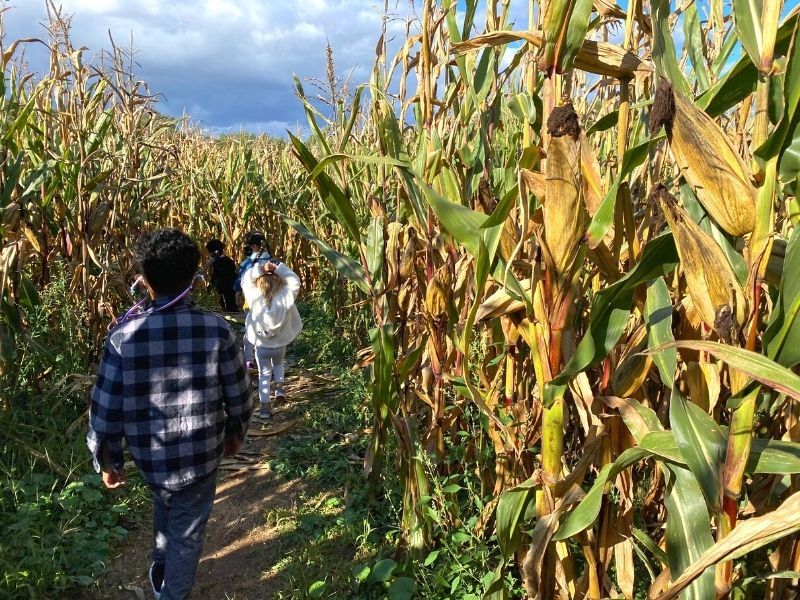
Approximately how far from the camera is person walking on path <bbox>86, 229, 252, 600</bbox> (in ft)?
6.53

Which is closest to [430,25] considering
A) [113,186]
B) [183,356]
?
[183,356]

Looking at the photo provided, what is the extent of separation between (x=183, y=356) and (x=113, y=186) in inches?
88.5

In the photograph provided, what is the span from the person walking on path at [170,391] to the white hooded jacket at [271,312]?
1.97 meters

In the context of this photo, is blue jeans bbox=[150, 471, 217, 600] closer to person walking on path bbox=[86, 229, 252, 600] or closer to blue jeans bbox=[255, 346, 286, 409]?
person walking on path bbox=[86, 229, 252, 600]

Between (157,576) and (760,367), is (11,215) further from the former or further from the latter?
(760,367)

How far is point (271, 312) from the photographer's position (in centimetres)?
408

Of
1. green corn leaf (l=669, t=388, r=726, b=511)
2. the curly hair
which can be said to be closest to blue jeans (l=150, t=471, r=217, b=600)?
the curly hair

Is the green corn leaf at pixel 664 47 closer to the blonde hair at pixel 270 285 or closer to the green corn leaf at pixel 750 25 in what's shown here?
the green corn leaf at pixel 750 25

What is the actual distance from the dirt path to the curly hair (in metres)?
1.27

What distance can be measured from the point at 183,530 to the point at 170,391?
511mm

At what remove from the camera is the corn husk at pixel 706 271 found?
3.18 ft

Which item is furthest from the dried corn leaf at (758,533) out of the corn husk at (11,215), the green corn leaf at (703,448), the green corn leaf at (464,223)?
the corn husk at (11,215)

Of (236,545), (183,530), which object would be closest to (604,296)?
(183,530)

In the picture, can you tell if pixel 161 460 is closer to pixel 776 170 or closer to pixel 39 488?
pixel 39 488
